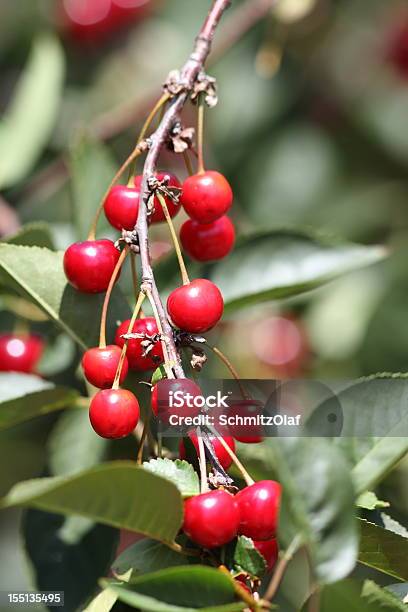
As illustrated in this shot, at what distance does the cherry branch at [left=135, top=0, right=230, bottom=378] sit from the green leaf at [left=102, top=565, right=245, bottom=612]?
0.77 ft

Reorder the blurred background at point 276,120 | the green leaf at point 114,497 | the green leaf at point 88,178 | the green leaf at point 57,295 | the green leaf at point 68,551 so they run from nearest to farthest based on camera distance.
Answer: the green leaf at point 114,497
the green leaf at point 57,295
the green leaf at point 68,551
the green leaf at point 88,178
the blurred background at point 276,120

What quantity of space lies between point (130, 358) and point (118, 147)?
1669 millimetres

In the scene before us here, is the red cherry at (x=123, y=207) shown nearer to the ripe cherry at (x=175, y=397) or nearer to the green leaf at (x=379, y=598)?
the ripe cherry at (x=175, y=397)

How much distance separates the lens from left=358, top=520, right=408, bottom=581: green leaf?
1.11 meters

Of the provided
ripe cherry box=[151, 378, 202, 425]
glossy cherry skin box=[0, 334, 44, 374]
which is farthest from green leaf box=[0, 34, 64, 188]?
ripe cherry box=[151, 378, 202, 425]

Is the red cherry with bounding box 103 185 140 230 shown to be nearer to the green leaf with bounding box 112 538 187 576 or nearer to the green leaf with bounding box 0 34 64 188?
the green leaf with bounding box 112 538 187 576

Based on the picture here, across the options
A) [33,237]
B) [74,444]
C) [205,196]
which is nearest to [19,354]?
[74,444]

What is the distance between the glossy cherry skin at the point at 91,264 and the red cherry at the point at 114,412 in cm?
19

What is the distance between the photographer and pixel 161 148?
1.29 meters

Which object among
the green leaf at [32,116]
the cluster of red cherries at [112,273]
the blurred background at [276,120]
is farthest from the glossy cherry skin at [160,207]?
the blurred background at [276,120]

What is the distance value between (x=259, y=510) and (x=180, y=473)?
11cm

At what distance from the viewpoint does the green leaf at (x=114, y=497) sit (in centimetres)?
85

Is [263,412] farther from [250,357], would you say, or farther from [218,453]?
[250,357]

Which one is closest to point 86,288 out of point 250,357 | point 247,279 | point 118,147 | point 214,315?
point 214,315
